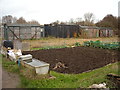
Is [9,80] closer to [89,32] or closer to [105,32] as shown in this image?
[89,32]

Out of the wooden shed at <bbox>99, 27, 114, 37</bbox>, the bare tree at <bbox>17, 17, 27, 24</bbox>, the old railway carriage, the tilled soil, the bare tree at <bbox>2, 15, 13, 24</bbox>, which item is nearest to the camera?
the tilled soil

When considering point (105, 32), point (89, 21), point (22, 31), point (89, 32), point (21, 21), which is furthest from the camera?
point (89, 21)

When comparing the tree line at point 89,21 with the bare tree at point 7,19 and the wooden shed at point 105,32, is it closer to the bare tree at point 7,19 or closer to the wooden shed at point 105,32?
the bare tree at point 7,19

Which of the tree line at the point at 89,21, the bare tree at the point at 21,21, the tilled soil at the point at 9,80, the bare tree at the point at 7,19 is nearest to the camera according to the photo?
the tilled soil at the point at 9,80

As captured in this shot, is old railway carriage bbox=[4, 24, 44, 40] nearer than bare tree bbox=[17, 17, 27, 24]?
Yes

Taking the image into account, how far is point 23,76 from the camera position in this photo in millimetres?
4977

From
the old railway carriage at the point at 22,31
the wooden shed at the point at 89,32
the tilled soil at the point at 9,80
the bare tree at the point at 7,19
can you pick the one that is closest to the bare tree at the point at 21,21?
the bare tree at the point at 7,19

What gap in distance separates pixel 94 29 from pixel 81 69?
2172 cm

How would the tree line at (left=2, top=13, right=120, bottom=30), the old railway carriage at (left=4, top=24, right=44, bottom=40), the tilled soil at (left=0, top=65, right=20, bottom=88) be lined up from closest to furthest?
the tilled soil at (left=0, top=65, right=20, bottom=88) < the old railway carriage at (left=4, top=24, right=44, bottom=40) < the tree line at (left=2, top=13, right=120, bottom=30)

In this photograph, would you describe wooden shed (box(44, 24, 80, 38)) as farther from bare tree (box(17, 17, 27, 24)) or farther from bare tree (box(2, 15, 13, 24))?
bare tree (box(2, 15, 13, 24))

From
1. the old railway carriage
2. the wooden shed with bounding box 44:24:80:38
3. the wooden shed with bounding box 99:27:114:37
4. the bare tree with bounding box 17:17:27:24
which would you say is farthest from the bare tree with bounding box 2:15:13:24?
the wooden shed with bounding box 99:27:114:37

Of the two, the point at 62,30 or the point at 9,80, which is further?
the point at 62,30

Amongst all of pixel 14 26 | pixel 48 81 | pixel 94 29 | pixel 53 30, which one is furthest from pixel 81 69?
pixel 94 29

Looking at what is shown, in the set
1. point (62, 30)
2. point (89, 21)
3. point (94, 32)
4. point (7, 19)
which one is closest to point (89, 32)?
point (94, 32)
